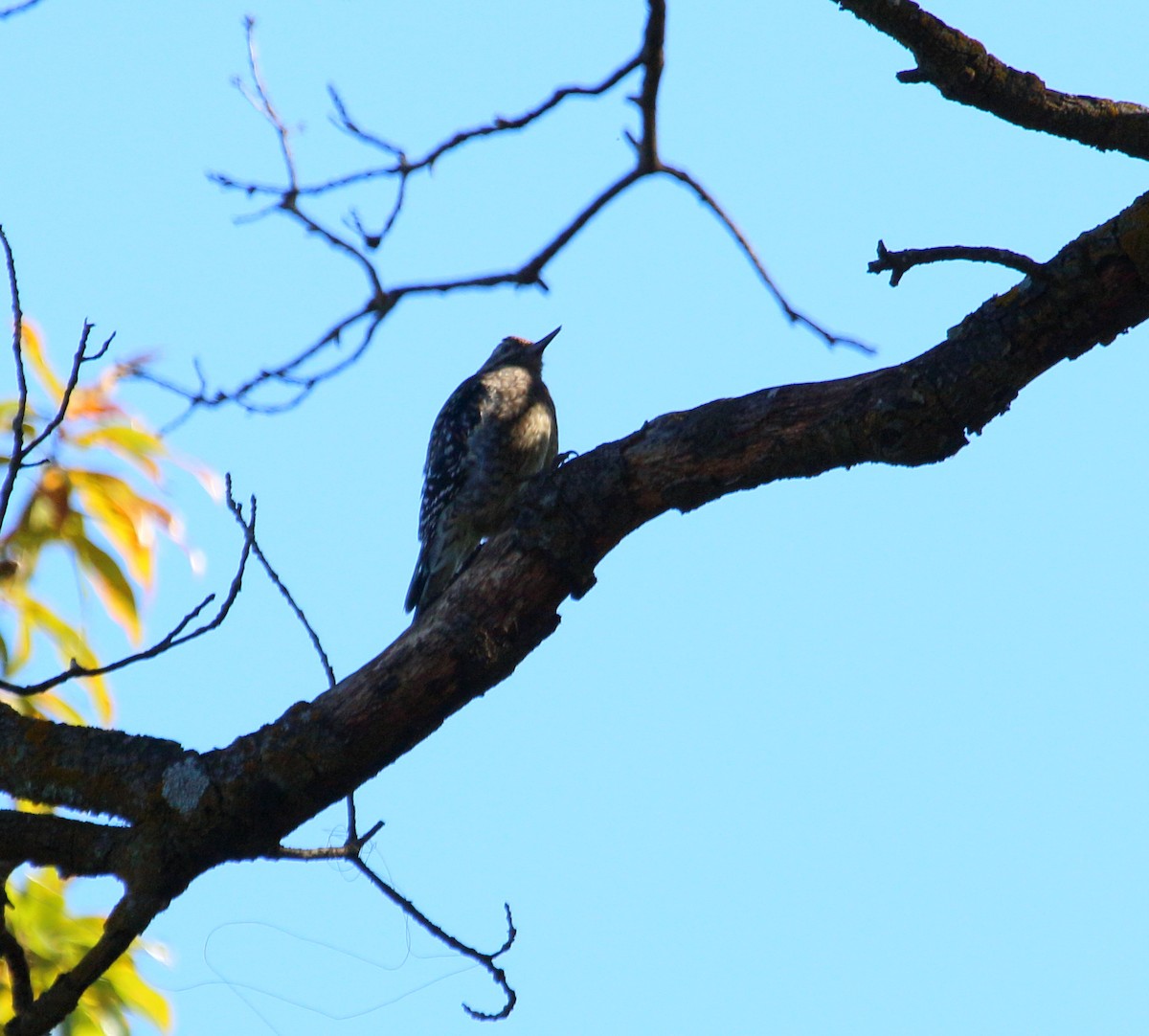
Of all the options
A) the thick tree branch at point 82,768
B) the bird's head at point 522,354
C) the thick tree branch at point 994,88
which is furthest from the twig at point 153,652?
the bird's head at point 522,354

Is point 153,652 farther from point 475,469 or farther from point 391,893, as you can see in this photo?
point 475,469

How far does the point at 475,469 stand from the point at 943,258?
10.7 feet

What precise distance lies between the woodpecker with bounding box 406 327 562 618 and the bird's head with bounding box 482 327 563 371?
0.56 m

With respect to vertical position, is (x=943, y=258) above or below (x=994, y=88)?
below

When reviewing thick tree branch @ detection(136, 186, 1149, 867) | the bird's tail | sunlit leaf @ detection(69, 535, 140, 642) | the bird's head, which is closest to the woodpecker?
the bird's tail

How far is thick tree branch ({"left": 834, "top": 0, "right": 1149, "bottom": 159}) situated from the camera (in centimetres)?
304

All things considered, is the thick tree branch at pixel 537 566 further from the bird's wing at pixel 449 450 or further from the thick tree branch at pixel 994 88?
the bird's wing at pixel 449 450

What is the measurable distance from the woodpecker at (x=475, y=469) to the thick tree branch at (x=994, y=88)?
294 cm

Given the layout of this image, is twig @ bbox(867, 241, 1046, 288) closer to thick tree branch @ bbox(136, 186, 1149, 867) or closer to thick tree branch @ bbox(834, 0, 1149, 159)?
thick tree branch @ bbox(136, 186, 1149, 867)

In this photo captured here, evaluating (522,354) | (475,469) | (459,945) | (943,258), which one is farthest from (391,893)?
(522,354)

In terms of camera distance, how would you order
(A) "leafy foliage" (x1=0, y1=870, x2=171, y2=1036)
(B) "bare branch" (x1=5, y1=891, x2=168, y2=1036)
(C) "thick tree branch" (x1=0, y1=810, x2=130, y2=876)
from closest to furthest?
1. (B) "bare branch" (x1=5, y1=891, x2=168, y2=1036)
2. (C) "thick tree branch" (x1=0, y1=810, x2=130, y2=876)
3. (A) "leafy foliage" (x1=0, y1=870, x2=171, y2=1036)

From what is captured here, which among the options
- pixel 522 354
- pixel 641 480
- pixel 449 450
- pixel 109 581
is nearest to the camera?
pixel 641 480

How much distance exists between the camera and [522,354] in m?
6.71

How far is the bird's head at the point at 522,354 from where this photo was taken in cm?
668
